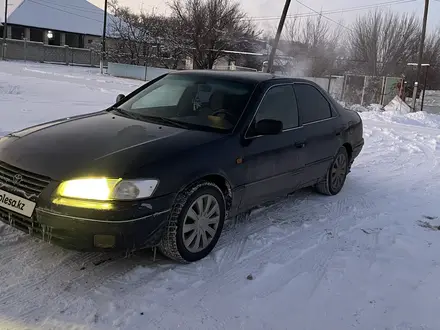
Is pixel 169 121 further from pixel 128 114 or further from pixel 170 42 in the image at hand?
pixel 170 42

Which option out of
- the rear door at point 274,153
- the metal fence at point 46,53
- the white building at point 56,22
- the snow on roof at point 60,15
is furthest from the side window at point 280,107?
the snow on roof at point 60,15

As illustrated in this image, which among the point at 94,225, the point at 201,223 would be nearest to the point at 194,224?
the point at 201,223

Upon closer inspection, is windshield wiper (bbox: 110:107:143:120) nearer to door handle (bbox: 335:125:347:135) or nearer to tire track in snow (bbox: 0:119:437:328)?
tire track in snow (bbox: 0:119:437:328)

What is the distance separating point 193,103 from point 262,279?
1.87 meters

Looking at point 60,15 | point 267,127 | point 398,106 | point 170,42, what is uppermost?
point 60,15

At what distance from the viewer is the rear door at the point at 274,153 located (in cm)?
424

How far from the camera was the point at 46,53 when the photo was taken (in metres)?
43.3

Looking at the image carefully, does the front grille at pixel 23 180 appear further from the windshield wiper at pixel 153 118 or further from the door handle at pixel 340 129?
the door handle at pixel 340 129

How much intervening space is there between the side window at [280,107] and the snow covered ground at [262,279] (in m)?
1.04

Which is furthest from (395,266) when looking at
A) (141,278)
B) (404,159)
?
(404,159)

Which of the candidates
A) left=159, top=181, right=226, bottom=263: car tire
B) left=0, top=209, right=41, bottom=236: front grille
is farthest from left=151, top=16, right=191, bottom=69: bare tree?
left=0, top=209, right=41, bottom=236: front grille

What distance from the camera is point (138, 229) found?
3254 mm

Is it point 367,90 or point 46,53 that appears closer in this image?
point 367,90

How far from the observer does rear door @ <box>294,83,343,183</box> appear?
5.14m
